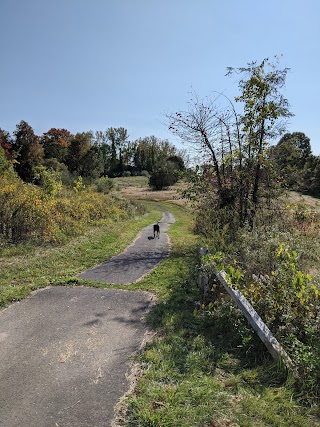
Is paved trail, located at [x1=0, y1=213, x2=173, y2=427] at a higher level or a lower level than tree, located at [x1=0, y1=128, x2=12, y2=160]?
lower

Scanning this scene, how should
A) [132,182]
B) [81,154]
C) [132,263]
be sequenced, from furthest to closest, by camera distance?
[132,182] < [81,154] < [132,263]

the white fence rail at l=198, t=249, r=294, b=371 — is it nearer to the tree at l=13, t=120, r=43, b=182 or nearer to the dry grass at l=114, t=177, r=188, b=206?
the dry grass at l=114, t=177, r=188, b=206

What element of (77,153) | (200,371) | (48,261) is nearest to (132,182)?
(77,153)

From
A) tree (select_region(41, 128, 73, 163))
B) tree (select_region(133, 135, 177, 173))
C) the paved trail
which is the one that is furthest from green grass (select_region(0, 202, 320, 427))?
tree (select_region(133, 135, 177, 173))

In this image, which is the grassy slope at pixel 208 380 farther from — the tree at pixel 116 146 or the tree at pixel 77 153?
the tree at pixel 116 146

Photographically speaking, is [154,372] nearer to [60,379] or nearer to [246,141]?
[60,379]

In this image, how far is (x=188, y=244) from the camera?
12109 mm

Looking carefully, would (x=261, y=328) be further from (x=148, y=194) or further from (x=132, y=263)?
(x=148, y=194)

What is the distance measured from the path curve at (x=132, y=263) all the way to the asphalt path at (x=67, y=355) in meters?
1.15

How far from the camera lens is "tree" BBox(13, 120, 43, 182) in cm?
3000

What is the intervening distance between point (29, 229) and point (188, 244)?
5891mm

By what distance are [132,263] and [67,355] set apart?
5.12 meters

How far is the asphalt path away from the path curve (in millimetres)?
1146

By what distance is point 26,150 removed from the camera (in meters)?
30.3
